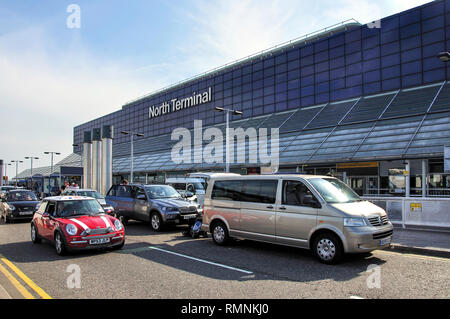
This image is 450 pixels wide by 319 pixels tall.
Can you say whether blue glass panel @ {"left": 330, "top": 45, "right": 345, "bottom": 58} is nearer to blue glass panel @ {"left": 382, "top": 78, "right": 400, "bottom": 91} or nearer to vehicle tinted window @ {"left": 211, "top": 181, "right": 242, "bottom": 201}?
blue glass panel @ {"left": 382, "top": 78, "right": 400, "bottom": 91}

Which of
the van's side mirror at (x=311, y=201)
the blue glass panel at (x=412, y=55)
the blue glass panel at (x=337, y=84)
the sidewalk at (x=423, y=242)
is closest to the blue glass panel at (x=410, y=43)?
the blue glass panel at (x=412, y=55)

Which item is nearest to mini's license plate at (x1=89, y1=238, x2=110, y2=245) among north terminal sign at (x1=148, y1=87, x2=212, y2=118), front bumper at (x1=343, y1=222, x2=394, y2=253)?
front bumper at (x1=343, y1=222, x2=394, y2=253)

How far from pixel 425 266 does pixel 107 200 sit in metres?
13.0

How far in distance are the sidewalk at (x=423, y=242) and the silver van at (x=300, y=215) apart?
1618 mm

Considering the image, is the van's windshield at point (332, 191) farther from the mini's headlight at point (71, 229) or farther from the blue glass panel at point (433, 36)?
the blue glass panel at point (433, 36)

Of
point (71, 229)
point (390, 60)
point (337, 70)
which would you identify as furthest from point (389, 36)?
point (71, 229)

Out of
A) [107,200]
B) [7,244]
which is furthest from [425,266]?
[107,200]

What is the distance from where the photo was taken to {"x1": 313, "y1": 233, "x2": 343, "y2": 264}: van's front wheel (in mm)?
7227

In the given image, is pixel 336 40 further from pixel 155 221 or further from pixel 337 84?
pixel 155 221

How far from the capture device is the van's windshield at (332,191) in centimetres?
785

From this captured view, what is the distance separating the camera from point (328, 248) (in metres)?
7.37

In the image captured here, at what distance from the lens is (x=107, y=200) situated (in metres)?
15.7

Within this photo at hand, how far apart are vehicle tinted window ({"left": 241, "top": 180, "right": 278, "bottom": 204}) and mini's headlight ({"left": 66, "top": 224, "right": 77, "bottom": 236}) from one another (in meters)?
4.37
